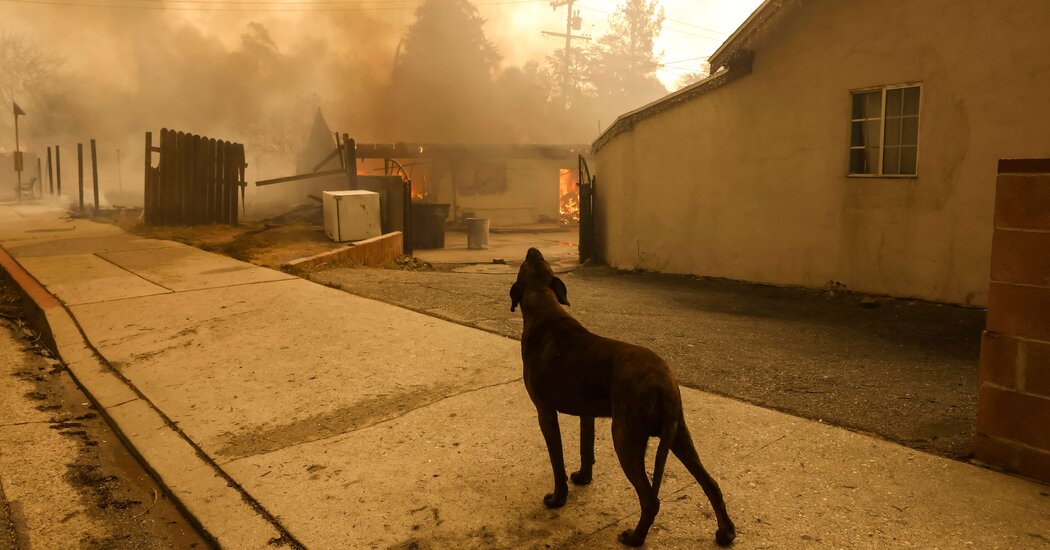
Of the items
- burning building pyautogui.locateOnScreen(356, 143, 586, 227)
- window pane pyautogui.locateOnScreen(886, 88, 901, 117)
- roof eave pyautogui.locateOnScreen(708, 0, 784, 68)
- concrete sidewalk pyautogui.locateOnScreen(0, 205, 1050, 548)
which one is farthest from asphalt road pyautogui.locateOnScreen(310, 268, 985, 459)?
burning building pyautogui.locateOnScreen(356, 143, 586, 227)

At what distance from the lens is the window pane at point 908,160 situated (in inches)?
320

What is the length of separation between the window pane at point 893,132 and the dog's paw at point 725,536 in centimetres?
716

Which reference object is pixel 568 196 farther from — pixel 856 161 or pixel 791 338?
pixel 791 338

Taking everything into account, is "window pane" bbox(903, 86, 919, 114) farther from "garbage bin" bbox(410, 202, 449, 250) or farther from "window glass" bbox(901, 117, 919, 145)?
"garbage bin" bbox(410, 202, 449, 250)

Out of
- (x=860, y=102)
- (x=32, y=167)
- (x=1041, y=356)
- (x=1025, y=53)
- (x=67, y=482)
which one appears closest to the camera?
(x=1041, y=356)

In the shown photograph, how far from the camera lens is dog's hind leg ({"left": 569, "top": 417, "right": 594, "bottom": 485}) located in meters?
2.93

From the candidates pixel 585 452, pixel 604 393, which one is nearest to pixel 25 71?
pixel 585 452

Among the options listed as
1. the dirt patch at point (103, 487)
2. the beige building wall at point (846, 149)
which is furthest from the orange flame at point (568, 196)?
the dirt patch at point (103, 487)

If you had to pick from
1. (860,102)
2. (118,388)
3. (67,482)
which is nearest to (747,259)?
(860,102)

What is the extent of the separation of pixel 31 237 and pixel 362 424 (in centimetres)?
1211

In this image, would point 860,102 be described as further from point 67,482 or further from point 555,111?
point 555,111

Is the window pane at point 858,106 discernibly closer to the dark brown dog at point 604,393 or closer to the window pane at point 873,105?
the window pane at point 873,105

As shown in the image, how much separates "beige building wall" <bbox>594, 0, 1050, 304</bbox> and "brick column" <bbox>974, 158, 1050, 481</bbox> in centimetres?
497

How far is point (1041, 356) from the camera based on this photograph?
300 cm
